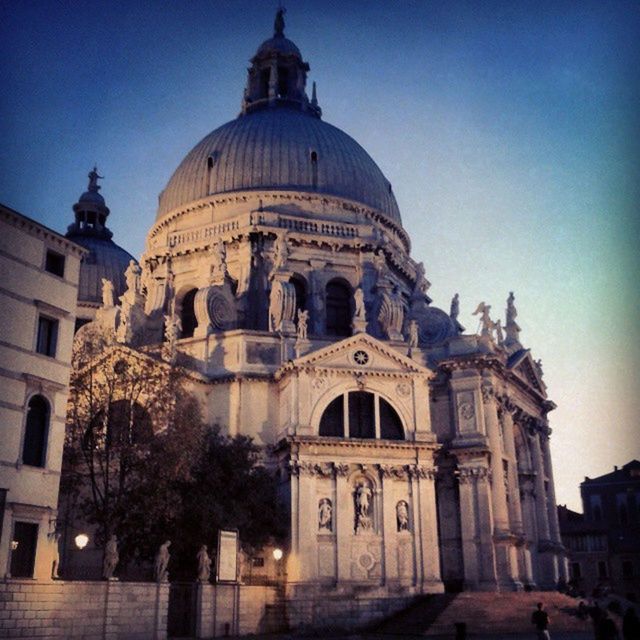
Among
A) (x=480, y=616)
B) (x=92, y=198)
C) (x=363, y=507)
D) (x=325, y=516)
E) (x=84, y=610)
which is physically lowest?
(x=480, y=616)

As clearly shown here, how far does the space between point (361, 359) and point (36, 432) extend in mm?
18460

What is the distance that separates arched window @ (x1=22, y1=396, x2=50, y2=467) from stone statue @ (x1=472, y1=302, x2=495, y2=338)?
25.3 metres

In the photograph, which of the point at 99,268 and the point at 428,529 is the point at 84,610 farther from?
the point at 99,268

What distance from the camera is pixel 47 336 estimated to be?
27891 millimetres

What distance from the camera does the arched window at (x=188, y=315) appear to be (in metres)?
50.3

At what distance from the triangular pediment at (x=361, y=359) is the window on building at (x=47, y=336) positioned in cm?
1454

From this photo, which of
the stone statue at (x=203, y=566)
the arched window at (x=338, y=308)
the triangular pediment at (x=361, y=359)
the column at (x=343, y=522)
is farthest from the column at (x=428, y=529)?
the arched window at (x=338, y=308)

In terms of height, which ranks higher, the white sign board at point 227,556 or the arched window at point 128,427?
the arched window at point 128,427

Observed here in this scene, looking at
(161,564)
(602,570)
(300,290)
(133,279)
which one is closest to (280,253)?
(300,290)

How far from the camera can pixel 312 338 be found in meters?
45.2

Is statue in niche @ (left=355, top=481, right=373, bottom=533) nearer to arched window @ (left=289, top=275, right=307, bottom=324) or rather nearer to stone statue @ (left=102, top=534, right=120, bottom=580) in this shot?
arched window @ (left=289, top=275, right=307, bottom=324)

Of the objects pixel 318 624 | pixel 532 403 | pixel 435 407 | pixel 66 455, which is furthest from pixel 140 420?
pixel 532 403

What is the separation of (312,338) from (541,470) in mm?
17983

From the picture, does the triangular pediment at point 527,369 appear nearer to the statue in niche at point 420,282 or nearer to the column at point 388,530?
the statue in niche at point 420,282
